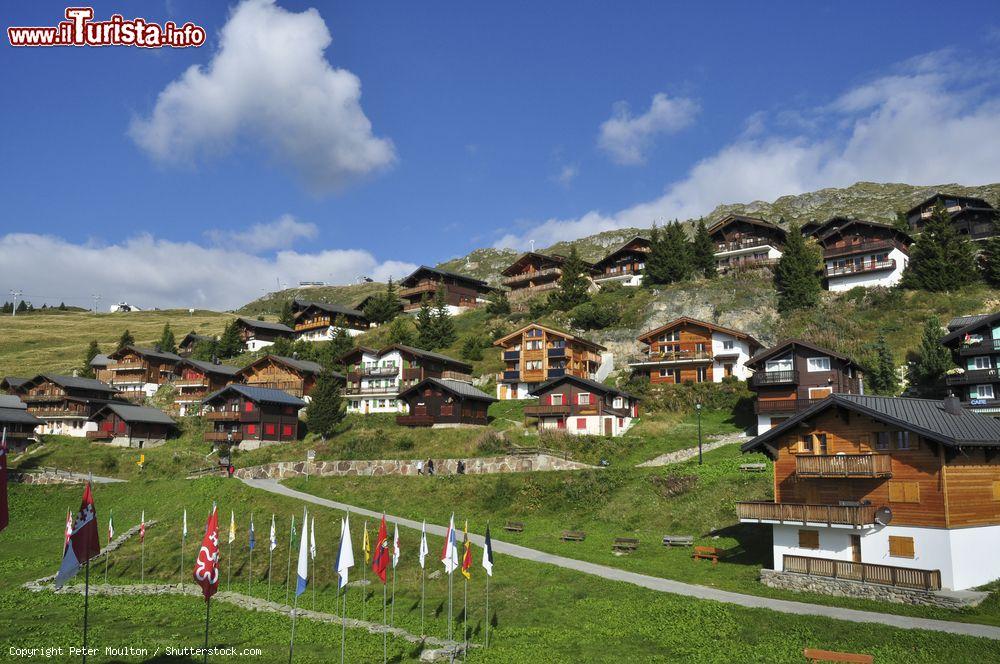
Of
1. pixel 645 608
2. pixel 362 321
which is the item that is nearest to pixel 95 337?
pixel 362 321

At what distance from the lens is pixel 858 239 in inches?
3612

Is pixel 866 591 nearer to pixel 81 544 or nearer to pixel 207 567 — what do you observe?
pixel 207 567

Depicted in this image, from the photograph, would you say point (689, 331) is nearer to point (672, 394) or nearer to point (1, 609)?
point (672, 394)

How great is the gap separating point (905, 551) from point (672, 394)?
42398 millimetres

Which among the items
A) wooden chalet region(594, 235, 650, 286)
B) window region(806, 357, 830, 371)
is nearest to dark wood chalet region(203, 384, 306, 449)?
window region(806, 357, 830, 371)

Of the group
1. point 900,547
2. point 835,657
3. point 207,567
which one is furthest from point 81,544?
point 900,547

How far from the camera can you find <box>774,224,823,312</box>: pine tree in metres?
86.1

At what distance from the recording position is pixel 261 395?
80.4 meters

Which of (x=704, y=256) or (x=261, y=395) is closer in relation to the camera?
(x=261, y=395)

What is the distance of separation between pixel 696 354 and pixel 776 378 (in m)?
16.2

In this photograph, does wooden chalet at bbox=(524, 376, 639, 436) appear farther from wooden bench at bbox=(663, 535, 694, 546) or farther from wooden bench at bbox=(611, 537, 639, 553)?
wooden bench at bbox=(663, 535, 694, 546)

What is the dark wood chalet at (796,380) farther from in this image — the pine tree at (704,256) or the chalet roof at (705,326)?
the pine tree at (704,256)

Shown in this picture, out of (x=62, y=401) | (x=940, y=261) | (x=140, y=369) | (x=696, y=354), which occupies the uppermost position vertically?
(x=940, y=261)

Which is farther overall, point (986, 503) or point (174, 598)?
point (174, 598)
